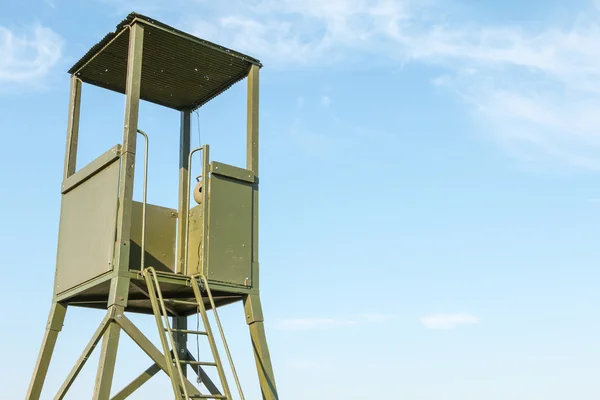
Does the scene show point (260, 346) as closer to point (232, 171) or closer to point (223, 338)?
point (223, 338)

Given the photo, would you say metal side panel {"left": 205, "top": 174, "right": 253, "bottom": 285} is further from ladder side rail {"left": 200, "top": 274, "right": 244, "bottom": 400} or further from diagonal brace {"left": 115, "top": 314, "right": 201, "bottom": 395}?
diagonal brace {"left": 115, "top": 314, "right": 201, "bottom": 395}

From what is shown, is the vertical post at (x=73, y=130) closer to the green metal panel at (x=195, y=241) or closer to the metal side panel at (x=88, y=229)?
the metal side panel at (x=88, y=229)

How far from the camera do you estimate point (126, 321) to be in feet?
32.5

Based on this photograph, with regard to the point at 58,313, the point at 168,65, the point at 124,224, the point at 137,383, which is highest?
the point at 168,65

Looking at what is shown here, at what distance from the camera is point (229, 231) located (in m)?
11.3

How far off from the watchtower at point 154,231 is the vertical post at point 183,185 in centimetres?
3

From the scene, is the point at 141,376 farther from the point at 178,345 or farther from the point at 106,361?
the point at 106,361

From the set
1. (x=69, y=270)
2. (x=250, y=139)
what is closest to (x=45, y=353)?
(x=69, y=270)

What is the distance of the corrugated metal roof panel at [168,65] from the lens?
11500mm

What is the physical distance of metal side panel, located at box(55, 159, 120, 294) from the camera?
10.6m

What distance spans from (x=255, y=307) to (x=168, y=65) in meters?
4.01

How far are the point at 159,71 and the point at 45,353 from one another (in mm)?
4608

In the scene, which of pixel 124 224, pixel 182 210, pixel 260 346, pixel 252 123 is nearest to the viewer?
pixel 124 224

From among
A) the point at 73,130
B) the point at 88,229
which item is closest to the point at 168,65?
the point at 73,130
